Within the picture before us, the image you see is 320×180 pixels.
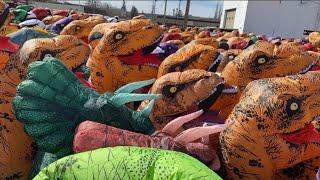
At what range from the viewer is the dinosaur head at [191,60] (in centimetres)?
326

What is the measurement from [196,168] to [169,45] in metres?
2.84

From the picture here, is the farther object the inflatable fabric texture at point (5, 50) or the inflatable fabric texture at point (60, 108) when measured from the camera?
the inflatable fabric texture at point (5, 50)

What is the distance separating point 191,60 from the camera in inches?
130

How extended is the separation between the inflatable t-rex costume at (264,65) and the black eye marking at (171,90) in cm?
37

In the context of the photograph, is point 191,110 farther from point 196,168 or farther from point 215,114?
point 196,168

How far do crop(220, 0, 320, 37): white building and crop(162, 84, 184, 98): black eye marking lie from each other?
26092 mm

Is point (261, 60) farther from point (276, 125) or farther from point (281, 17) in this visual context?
point (281, 17)

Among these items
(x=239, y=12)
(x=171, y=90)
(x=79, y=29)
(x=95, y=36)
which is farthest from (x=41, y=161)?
(x=239, y=12)

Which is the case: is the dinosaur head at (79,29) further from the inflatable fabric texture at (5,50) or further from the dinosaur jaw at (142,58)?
the inflatable fabric texture at (5,50)

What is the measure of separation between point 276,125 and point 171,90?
2.40ft

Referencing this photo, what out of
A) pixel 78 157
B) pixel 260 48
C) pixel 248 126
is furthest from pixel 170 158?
pixel 260 48

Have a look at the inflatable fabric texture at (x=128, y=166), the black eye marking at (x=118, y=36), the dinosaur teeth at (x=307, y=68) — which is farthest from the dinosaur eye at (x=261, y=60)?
the inflatable fabric texture at (x=128, y=166)

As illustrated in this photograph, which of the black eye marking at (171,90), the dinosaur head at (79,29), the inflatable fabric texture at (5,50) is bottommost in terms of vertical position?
the dinosaur head at (79,29)

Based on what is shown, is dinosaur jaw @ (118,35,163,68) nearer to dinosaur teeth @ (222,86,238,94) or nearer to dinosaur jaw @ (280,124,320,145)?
dinosaur teeth @ (222,86,238,94)
